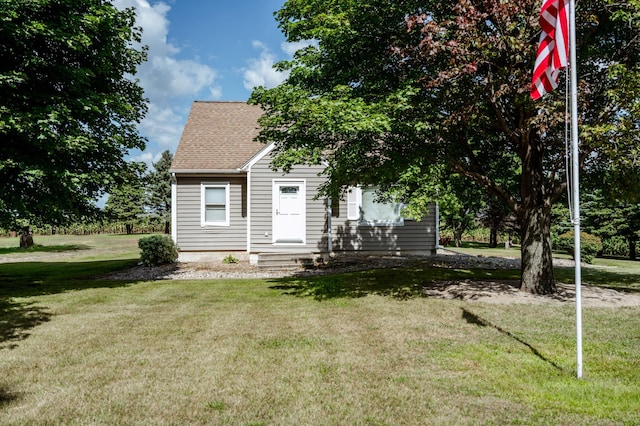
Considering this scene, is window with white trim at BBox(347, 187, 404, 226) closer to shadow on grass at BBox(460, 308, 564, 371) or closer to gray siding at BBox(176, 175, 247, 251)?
gray siding at BBox(176, 175, 247, 251)

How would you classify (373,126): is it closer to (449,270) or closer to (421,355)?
(421,355)

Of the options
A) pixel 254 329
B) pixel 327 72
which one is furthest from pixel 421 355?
pixel 327 72

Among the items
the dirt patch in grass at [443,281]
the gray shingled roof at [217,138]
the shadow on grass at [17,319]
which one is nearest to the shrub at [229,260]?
the dirt patch in grass at [443,281]

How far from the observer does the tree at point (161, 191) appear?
44.4 meters

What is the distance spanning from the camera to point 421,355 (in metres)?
5.52

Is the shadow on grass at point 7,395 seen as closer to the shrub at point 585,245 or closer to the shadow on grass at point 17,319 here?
A: the shadow on grass at point 17,319

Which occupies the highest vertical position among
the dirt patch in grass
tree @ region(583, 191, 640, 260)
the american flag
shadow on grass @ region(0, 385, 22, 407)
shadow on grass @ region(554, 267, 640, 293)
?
the american flag

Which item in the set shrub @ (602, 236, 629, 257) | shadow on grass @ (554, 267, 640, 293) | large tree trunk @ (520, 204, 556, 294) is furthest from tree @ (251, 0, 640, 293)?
shrub @ (602, 236, 629, 257)

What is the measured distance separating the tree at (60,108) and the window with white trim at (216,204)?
5010mm

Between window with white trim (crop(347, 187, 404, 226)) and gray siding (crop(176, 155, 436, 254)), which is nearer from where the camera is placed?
gray siding (crop(176, 155, 436, 254))

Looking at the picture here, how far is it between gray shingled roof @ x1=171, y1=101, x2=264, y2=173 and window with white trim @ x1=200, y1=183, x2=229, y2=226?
3.02 ft

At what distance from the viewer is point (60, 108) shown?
9.95 metres

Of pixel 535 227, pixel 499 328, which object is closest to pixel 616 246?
pixel 535 227

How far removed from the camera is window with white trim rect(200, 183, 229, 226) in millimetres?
17094
